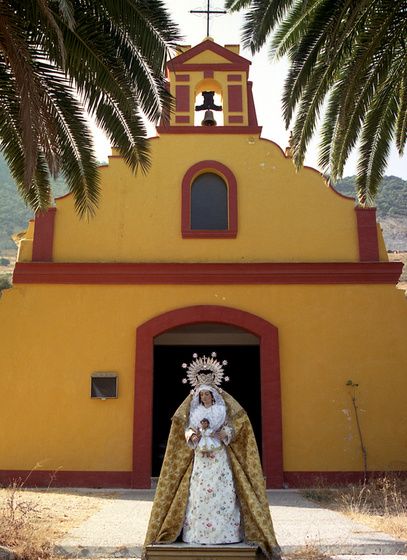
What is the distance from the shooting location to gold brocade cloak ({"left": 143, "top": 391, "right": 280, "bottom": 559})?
6.38m

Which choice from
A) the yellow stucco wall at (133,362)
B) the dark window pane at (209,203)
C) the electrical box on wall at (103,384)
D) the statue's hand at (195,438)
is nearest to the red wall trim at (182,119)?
the dark window pane at (209,203)

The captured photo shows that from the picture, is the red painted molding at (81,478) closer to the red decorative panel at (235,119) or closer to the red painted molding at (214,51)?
the red decorative panel at (235,119)

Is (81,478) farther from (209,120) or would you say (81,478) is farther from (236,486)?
(209,120)

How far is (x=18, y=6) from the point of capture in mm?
7207

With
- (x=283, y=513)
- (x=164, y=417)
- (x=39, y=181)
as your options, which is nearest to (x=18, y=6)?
(x=39, y=181)

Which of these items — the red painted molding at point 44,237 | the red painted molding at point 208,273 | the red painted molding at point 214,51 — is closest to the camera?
the red painted molding at point 208,273

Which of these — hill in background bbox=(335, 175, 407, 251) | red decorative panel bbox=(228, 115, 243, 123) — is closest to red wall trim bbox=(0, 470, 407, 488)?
red decorative panel bbox=(228, 115, 243, 123)

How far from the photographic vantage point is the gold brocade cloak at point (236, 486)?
6383 millimetres

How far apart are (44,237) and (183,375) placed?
6143mm

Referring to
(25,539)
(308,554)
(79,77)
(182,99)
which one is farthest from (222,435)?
(182,99)

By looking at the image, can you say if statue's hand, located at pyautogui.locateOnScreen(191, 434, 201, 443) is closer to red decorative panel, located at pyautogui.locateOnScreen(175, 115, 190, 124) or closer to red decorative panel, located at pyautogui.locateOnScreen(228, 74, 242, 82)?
red decorative panel, located at pyautogui.locateOnScreen(175, 115, 190, 124)

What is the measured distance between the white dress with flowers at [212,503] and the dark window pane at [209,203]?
6.97 metres

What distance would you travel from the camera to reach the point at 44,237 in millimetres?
12773

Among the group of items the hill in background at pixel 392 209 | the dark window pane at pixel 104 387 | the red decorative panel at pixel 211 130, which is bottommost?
the dark window pane at pixel 104 387
